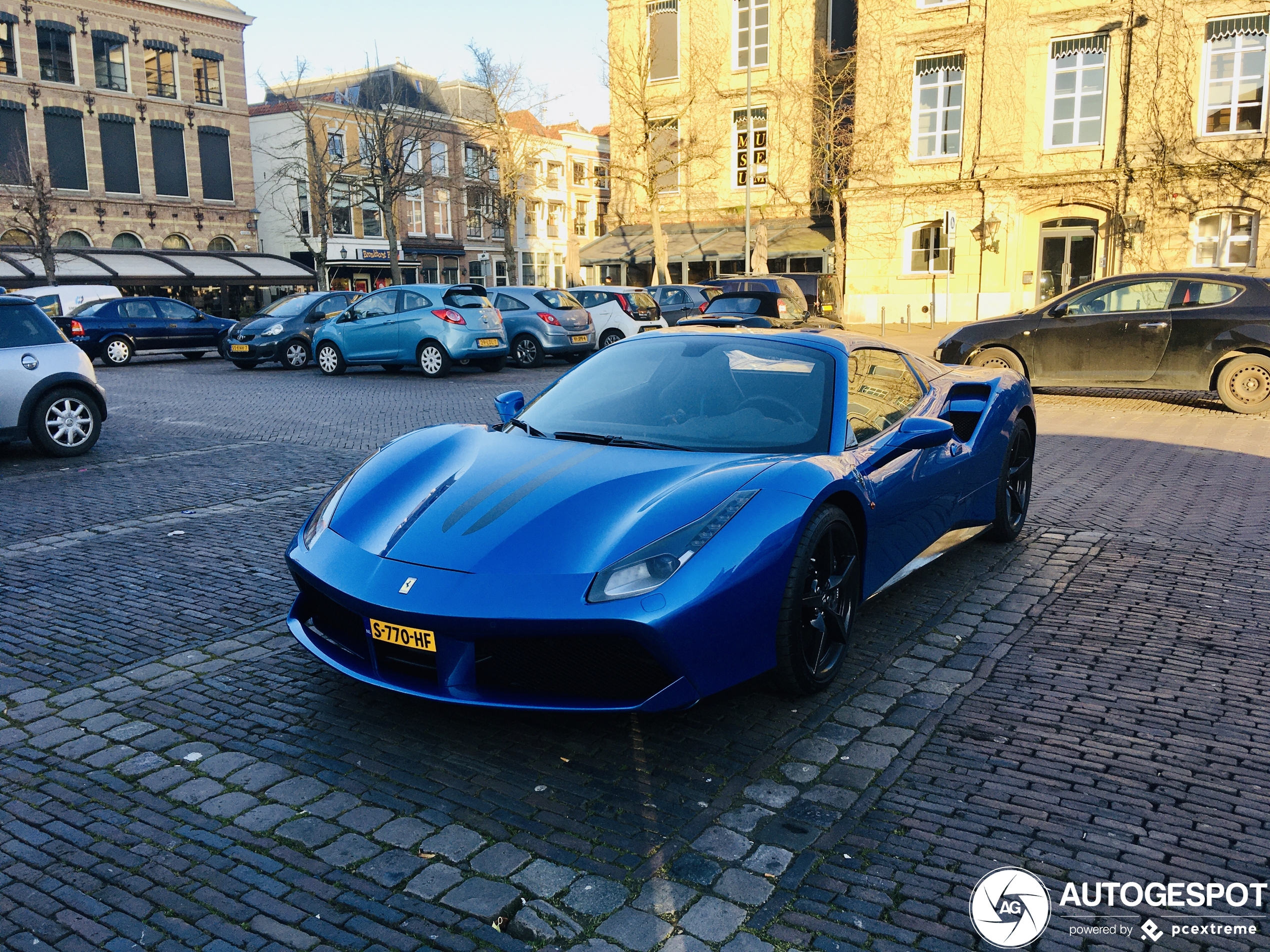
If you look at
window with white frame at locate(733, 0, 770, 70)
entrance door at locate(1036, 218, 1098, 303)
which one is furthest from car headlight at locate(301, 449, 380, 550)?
window with white frame at locate(733, 0, 770, 70)

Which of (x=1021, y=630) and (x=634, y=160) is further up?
(x=634, y=160)

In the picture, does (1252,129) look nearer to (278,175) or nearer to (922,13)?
(922,13)

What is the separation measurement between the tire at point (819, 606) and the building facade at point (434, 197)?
1750 inches

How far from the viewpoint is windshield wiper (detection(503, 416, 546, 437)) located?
4.48m

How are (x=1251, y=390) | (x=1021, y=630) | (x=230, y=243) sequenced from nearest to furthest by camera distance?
(x=1021, y=630) → (x=1251, y=390) → (x=230, y=243)

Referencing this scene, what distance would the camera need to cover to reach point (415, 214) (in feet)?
183

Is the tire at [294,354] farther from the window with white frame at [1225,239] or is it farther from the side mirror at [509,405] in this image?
the window with white frame at [1225,239]

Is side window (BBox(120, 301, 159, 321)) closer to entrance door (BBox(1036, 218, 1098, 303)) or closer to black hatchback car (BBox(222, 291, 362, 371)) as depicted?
black hatchback car (BBox(222, 291, 362, 371))

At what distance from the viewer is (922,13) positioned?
32781 mm

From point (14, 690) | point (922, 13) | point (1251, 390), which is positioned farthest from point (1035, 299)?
point (14, 690)

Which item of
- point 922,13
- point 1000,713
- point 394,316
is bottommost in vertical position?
point 1000,713

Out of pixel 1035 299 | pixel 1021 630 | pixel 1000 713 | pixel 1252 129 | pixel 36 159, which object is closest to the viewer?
pixel 1000 713

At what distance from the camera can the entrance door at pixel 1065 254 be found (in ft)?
103

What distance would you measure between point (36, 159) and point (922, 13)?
32.4 m
